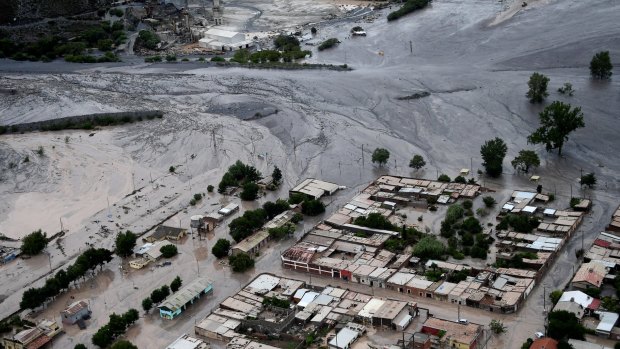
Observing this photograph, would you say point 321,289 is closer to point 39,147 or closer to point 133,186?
point 133,186

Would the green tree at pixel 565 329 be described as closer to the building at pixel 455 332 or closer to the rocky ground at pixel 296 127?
the rocky ground at pixel 296 127

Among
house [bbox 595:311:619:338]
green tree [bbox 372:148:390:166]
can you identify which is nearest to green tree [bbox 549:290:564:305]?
house [bbox 595:311:619:338]

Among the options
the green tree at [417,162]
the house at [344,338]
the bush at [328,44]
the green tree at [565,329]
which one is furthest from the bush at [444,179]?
the bush at [328,44]

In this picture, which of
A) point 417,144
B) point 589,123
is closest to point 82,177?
point 417,144

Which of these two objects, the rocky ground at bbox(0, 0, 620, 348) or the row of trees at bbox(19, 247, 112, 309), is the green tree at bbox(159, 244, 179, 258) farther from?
the row of trees at bbox(19, 247, 112, 309)

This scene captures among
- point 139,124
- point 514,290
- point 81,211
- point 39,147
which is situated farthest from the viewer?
point 139,124

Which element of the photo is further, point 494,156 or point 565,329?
point 494,156

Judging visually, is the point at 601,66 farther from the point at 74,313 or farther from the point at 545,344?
the point at 74,313

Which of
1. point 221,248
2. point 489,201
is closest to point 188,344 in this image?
point 221,248
